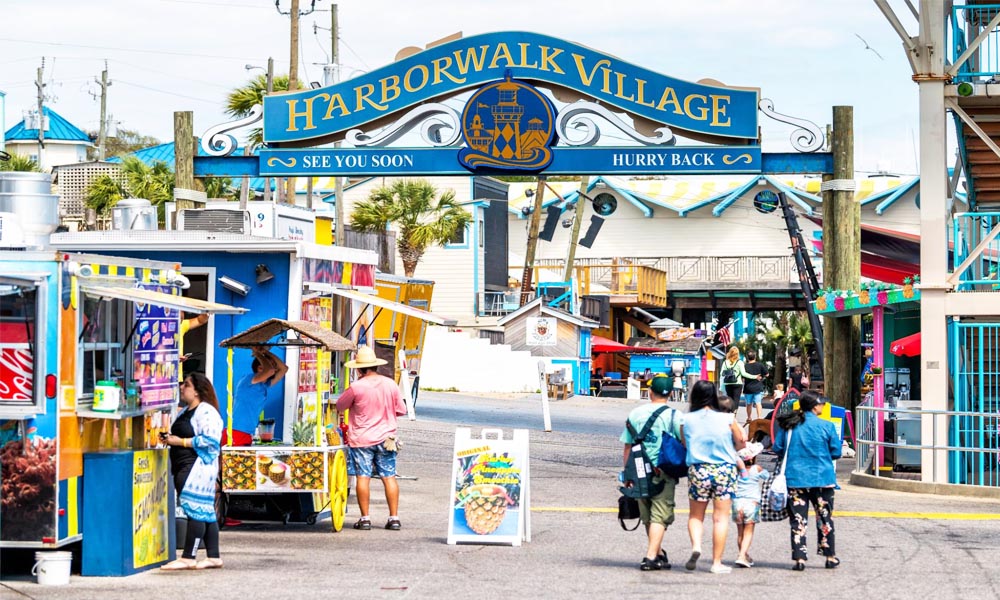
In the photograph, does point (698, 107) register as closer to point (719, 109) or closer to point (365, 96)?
point (719, 109)

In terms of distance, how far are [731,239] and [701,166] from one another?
136 feet

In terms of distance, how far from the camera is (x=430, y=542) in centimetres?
1327

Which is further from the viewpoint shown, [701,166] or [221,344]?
[701,166]

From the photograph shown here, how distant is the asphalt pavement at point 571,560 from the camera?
34.8ft

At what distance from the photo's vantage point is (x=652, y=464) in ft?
37.2

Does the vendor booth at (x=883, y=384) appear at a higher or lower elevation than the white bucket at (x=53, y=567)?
higher

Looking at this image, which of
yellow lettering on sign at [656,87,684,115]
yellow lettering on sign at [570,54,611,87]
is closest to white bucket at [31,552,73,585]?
yellow lettering on sign at [570,54,611,87]

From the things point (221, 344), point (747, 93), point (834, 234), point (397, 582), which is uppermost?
point (747, 93)

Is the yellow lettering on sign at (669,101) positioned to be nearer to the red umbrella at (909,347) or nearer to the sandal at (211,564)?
the red umbrella at (909,347)

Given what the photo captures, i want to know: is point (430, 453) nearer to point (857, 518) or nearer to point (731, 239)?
point (857, 518)

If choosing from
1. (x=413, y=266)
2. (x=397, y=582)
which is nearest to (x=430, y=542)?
(x=397, y=582)

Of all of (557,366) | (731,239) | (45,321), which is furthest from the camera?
(731,239)

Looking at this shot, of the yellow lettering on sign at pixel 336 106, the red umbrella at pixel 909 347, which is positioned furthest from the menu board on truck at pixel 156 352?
the red umbrella at pixel 909 347

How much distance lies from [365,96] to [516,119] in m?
2.14
